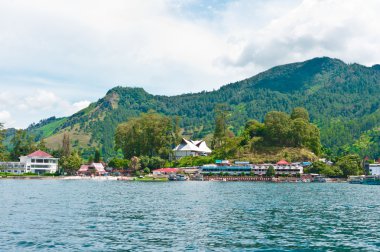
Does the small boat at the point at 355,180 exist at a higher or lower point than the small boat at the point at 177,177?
lower

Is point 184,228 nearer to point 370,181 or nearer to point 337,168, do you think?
point 370,181

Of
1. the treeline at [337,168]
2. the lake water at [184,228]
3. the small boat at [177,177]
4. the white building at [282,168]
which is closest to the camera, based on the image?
the lake water at [184,228]

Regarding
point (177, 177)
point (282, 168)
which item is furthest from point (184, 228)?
point (282, 168)

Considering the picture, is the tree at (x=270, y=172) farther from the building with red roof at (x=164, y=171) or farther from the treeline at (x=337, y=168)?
the building with red roof at (x=164, y=171)

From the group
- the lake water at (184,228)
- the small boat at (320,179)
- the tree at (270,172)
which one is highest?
the tree at (270,172)

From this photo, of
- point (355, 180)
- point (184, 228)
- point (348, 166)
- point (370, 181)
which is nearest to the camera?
point (184, 228)

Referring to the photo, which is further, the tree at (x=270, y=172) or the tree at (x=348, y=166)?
the tree at (x=348, y=166)

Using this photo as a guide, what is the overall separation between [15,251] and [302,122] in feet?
594

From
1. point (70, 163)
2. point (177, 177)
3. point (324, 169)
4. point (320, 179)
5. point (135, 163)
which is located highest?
point (70, 163)

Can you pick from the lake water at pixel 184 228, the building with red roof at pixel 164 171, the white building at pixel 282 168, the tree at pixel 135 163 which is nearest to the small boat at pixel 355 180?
the white building at pixel 282 168

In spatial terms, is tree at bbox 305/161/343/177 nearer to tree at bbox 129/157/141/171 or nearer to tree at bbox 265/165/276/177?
tree at bbox 265/165/276/177

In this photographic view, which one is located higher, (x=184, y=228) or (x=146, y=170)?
(x=146, y=170)

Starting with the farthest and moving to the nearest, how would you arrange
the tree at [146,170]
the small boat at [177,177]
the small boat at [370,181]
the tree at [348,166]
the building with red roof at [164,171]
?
the tree at [146,170], the building with red roof at [164,171], the tree at [348,166], the small boat at [177,177], the small boat at [370,181]

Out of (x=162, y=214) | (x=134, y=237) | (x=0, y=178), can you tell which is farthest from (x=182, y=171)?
(x=134, y=237)
